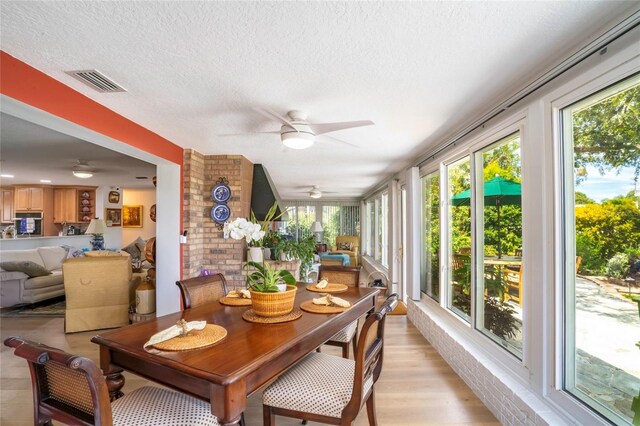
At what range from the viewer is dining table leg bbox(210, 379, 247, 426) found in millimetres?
1056

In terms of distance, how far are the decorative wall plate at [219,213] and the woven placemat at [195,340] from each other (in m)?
2.72

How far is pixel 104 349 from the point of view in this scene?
1.38m

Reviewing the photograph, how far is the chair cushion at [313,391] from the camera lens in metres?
1.47

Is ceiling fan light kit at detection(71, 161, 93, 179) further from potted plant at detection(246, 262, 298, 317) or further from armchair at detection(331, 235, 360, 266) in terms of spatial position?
armchair at detection(331, 235, 360, 266)

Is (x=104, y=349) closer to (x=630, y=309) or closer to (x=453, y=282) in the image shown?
(x=630, y=309)

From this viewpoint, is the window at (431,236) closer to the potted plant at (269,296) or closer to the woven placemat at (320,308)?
the woven placemat at (320,308)

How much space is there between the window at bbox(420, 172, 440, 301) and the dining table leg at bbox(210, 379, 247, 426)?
3.09 meters

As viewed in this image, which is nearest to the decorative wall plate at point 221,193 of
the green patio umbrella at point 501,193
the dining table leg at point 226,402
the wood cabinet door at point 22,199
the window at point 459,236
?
the window at point 459,236

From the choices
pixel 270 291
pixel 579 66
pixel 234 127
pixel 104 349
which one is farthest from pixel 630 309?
pixel 234 127

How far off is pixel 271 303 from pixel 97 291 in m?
3.18

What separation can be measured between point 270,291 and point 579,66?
1.95 metres

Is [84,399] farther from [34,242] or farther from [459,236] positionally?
[34,242]

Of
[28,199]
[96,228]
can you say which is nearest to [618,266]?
[96,228]

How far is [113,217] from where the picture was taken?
24.3 ft
